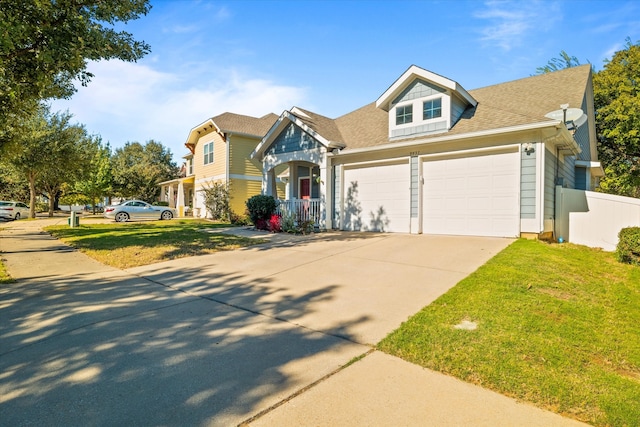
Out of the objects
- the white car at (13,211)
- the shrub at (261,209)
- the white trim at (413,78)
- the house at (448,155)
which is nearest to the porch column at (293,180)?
the house at (448,155)

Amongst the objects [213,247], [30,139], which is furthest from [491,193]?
[30,139]

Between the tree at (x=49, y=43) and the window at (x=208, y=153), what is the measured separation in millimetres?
13774

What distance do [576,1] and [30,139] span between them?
2749cm

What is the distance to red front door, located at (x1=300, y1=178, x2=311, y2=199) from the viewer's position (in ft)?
50.4

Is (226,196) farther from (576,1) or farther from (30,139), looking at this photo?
(576,1)

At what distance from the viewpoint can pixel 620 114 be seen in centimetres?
1722

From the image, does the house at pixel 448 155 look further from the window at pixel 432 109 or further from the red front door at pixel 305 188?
the red front door at pixel 305 188

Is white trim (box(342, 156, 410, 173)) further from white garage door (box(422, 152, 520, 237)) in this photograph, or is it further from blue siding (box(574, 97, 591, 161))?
blue siding (box(574, 97, 591, 161))

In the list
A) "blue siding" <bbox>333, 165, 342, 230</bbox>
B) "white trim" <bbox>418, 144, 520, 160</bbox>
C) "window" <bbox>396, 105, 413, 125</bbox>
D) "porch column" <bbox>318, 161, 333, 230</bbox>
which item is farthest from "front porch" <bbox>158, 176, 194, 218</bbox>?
"white trim" <bbox>418, 144, 520, 160</bbox>

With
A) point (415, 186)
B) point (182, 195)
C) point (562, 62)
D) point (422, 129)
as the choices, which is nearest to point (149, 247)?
point (415, 186)

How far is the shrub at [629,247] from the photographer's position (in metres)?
7.42

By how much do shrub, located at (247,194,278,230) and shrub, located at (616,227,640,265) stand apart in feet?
36.1

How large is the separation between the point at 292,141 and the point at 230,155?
26.2ft

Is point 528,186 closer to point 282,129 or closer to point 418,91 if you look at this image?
point 418,91
